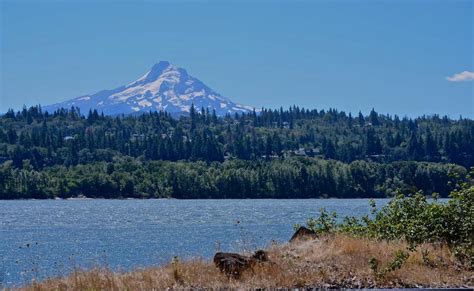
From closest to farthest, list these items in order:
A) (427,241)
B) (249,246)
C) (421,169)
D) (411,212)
→ (249,246) < (427,241) < (411,212) < (421,169)

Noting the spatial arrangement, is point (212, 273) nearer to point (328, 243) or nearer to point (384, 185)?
point (328, 243)

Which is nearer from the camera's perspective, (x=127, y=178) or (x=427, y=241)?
(x=427, y=241)

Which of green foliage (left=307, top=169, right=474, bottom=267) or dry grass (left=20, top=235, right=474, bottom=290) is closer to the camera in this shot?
dry grass (left=20, top=235, right=474, bottom=290)

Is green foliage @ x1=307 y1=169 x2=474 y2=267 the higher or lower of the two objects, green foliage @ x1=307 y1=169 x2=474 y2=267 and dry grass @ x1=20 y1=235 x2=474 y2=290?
the higher

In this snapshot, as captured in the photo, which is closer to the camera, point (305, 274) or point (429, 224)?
point (305, 274)

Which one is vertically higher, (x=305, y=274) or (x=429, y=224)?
(x=429, y=224)

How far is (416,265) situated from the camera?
15.7m

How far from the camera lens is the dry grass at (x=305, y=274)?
46.3 feet

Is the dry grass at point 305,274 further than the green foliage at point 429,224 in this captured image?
No

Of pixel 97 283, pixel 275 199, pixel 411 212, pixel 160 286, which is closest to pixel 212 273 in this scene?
pixel 160 286

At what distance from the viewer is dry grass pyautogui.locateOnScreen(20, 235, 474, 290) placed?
14.1m

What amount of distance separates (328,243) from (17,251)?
3537cm

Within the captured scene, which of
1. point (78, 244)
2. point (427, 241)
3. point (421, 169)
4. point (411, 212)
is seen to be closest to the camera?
point (427, 241)

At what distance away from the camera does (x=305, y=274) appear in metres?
14.8
